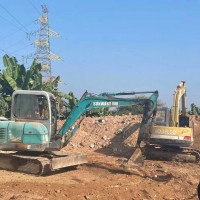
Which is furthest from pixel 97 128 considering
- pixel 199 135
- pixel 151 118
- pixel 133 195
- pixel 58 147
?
pixel 133 195

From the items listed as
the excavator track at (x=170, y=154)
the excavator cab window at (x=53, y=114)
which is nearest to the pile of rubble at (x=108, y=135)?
the excavator track at (x=170, y=154)

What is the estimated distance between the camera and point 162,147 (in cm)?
1744

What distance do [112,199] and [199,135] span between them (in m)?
13.6

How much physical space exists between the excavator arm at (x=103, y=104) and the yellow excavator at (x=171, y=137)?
135cm

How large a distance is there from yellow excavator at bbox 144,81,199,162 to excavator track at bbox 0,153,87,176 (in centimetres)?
475

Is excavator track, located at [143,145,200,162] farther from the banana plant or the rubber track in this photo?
the banana plant

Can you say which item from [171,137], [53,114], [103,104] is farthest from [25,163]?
[171,137]

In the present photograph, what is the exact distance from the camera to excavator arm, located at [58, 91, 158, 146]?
13145 millimetres

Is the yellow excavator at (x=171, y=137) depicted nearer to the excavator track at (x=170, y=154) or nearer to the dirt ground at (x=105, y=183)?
the excavator track at (x=170, y=154)

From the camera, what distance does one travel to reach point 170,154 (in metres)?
17.0

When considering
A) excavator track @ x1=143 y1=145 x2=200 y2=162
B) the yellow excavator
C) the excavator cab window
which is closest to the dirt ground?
excavator track @ x1=143 y1=145 x2=200 y2=162

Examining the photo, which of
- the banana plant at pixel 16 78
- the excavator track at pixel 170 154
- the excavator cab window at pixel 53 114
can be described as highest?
the banana plant at pixel 16 78

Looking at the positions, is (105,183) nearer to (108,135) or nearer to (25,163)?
(25,163)

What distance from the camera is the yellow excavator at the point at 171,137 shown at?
16453 millimetres
